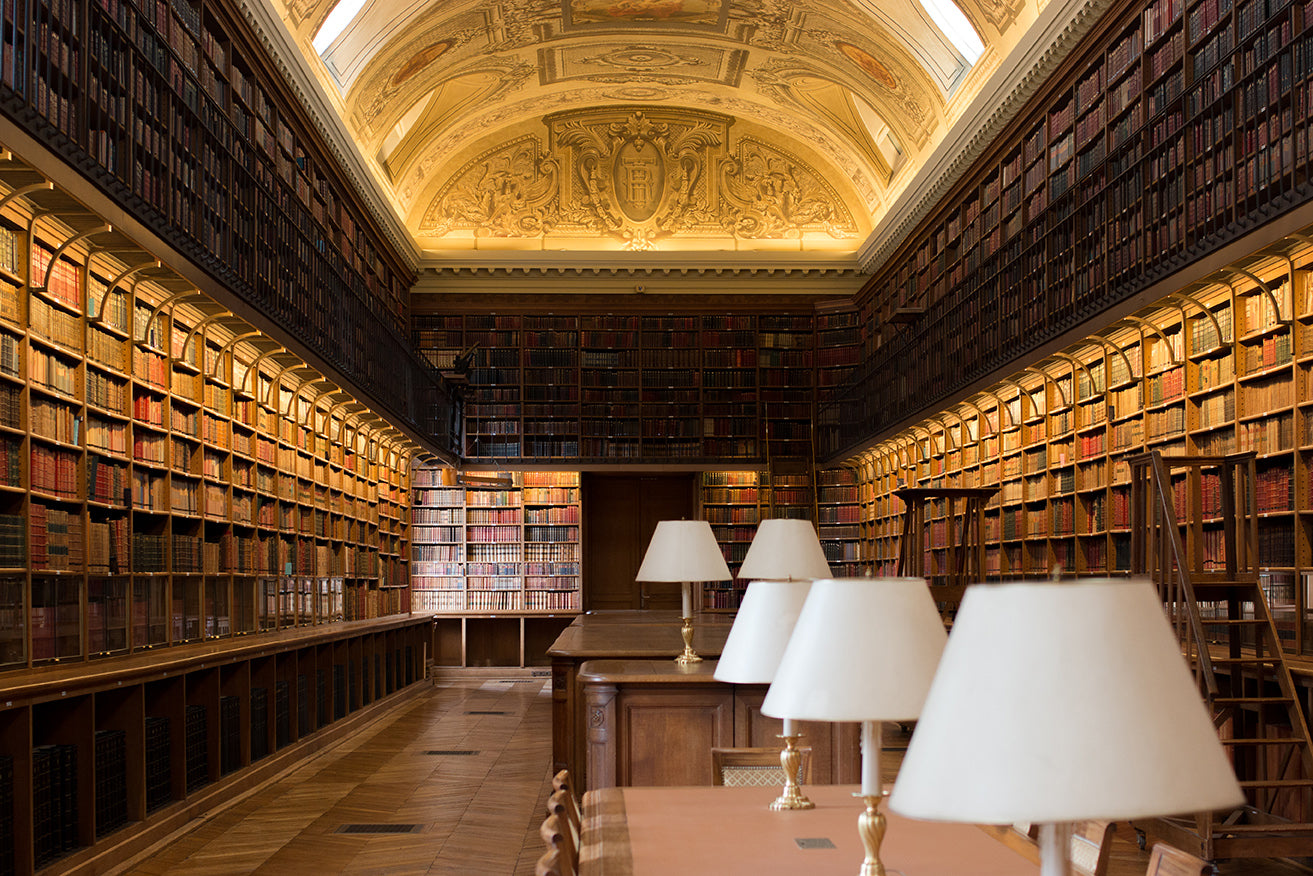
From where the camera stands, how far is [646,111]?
1592 cm

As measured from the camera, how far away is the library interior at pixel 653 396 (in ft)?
15.0

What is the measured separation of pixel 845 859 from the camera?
242cm

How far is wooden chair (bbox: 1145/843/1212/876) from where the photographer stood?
187 centimetres

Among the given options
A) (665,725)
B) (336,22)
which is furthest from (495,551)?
(665,725)

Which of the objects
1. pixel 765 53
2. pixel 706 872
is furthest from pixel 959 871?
pixel 765 53

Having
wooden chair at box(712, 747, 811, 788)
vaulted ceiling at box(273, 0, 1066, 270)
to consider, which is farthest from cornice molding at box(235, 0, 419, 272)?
wooden chair at box(712, 747, 811, 788)

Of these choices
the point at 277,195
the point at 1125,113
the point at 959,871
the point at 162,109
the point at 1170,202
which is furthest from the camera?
the point at 277,195

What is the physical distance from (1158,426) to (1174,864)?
6409 mm

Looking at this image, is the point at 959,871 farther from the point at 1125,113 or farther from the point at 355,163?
the point at 355,163

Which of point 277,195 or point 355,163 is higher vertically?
point 355,163

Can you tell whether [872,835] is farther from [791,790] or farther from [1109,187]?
[1109,187]

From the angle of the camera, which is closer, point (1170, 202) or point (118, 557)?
point (118, 557)

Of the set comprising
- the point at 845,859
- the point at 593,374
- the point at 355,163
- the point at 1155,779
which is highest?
the point at 355,163

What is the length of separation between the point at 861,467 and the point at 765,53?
476 centimetres
